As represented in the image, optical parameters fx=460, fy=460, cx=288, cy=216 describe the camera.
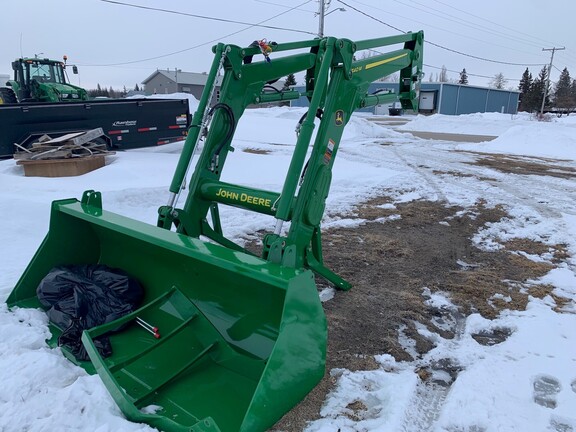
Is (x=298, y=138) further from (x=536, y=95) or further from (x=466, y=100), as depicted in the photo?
(x=536, y=95)

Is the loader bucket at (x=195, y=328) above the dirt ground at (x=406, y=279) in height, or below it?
above

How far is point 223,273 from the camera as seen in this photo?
10.1 feet

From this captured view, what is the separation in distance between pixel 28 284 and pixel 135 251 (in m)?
0.84

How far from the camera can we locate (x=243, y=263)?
8.78 feet

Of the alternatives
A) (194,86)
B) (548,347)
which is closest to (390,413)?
(548,347)

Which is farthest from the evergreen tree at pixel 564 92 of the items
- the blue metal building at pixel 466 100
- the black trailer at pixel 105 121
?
the black trailer at pixel 105 121

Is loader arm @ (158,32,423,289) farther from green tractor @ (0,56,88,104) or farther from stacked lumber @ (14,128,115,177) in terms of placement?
green tractor @ (0,56,88,104)

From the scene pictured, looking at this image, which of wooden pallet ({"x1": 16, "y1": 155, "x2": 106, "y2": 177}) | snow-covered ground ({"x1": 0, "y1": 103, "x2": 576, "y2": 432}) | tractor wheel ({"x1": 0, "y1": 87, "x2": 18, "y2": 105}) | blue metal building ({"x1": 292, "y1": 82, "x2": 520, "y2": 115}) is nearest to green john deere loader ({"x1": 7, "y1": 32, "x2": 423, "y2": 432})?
snow-covered ground ({"x1": 0, "y1": 103, "x2": 576, "y2": 432})

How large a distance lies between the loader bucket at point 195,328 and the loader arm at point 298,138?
0.39 m

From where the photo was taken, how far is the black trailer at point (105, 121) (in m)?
10.2

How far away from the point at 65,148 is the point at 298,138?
7.59 metres

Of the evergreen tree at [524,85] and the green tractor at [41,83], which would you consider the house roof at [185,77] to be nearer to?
the evergreen tree at [524,85]

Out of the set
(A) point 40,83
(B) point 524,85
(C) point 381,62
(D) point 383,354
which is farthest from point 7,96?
(B) point 524,85

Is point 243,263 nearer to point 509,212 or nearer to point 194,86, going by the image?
point 509,212
